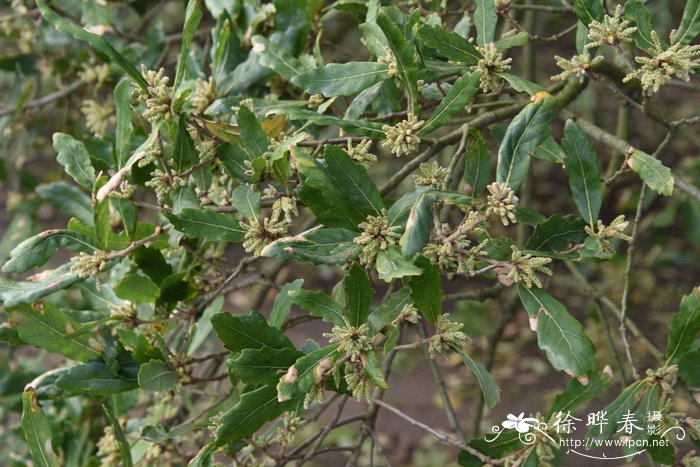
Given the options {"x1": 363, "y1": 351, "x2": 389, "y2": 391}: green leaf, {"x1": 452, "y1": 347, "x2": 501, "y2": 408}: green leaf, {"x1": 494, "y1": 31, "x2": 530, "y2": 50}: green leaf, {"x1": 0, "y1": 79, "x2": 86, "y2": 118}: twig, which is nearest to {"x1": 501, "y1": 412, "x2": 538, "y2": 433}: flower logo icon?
{"x1": 452, "y1": 347, "x2": 501, "y2": 408}: green leaf

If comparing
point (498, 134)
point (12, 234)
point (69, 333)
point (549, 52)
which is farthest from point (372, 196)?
point (549, 52)

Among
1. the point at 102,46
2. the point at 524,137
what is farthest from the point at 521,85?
the point at 102,46

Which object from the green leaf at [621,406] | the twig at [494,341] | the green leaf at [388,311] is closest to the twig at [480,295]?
the twig at [494,341]

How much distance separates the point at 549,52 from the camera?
5.42 metres

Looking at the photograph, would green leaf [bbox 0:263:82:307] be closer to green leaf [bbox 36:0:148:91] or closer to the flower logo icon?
green leaf [bbox 36:0:148:91]

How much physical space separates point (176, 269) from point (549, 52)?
4307 mm

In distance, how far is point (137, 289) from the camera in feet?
4.99

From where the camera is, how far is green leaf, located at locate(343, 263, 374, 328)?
1234mm

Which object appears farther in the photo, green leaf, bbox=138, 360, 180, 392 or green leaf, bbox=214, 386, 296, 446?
green leaf, bbox=138, 360, 180, 392

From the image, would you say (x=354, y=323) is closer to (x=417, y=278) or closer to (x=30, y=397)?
(x=417, y=278)

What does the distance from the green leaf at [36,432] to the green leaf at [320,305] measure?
1.90ft

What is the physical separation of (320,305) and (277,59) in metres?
0.54

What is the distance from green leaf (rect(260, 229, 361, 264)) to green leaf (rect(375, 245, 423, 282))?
5 centimetres

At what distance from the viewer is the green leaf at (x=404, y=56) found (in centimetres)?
117
